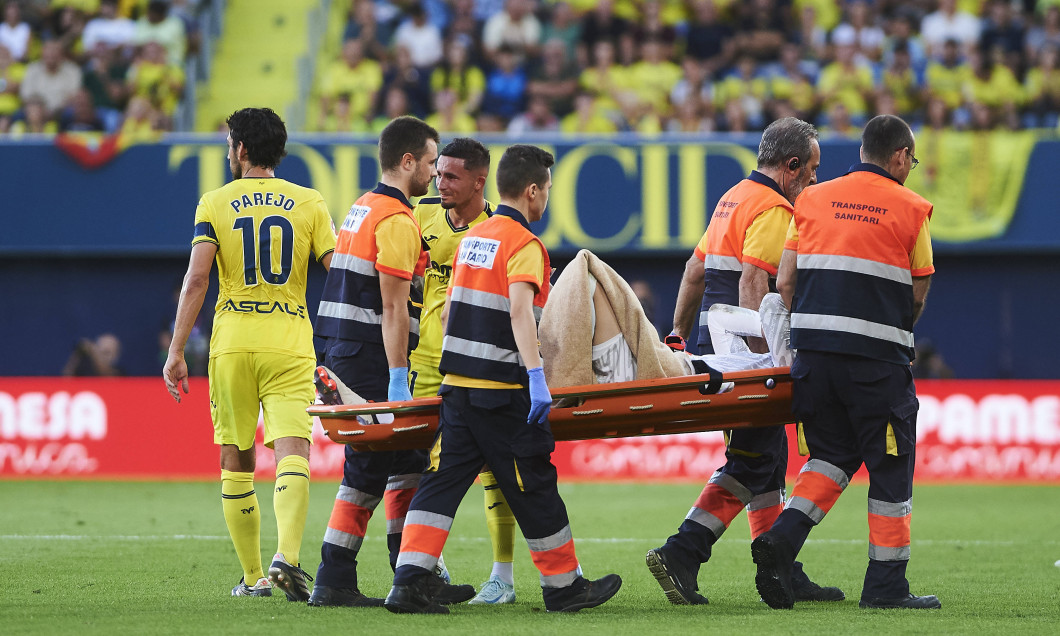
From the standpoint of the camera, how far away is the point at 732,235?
6.44m

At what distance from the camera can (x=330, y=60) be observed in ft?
58.9

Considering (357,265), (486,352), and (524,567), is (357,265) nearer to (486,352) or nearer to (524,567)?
(486,352)

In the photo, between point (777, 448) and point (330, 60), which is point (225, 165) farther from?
point (777, 448)

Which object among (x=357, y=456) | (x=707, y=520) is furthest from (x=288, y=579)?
(x=707, y=520)

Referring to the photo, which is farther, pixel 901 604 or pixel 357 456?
pixel 357 456

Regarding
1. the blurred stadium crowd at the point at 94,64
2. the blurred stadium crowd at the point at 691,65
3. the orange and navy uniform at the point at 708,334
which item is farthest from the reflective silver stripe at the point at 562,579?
the blurred stadium crowd at the point at 94,64

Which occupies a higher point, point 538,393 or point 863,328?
point 863,328

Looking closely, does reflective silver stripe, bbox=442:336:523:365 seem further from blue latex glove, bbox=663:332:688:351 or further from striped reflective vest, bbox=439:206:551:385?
blue latex glove, bbox=663:332:688:351

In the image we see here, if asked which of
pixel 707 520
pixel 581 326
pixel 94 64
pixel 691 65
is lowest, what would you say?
pixel 707 520

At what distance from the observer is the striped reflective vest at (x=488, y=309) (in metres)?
5.57

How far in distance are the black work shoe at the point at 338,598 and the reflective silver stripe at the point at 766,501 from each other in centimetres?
191

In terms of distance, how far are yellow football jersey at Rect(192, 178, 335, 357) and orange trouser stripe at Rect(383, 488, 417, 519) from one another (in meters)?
0.83

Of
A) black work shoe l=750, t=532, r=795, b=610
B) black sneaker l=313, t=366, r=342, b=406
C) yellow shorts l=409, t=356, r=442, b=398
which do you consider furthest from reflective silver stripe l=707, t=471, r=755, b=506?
black sneaker l=313, t=366, r=342, b=406

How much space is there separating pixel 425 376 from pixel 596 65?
10.8 m
